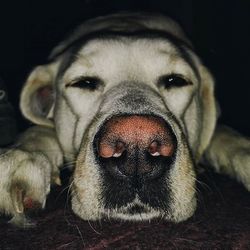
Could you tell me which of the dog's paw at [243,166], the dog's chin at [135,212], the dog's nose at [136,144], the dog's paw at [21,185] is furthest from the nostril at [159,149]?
the dog's paw at [243,166]

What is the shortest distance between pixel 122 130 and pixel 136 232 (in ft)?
1.61

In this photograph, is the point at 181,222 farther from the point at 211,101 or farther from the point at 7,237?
the point at 211,101

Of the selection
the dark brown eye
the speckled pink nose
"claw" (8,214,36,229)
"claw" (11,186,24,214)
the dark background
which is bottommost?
the dark background

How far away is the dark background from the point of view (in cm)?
577

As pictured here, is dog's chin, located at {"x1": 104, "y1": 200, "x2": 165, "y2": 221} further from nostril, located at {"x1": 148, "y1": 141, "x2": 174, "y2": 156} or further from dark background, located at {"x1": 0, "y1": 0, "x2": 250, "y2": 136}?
dark background, located at {"x1": 0, "y1": 0, "x2": 250, "y2": 136}

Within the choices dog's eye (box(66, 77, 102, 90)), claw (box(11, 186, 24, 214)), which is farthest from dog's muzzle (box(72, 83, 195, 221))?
dog's eye (box(66, 77, 102, 90))

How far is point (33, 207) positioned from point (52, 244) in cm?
35

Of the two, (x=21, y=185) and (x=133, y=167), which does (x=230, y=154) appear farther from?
(x=21, y=185)

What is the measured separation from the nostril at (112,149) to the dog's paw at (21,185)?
1.50ft

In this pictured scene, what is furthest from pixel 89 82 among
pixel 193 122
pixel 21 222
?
pixel 21 222

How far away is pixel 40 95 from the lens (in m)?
3.57

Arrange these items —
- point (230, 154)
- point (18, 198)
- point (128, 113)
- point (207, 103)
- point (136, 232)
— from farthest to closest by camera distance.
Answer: point (207, 103) → point (230, 154) → point (128, 113) → point (18, 198) → point (136, 232)

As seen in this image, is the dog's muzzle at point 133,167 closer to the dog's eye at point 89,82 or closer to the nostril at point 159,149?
the nostril at point 159,149

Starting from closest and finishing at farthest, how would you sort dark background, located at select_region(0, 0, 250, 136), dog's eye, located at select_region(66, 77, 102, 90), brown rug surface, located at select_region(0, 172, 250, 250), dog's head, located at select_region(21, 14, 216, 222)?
brown rug surface, located at select_region(0, 172, 250, 250)
dog's head, located at select_region(21, 14, 216, 222)
dog's eye, located at select_region(66, 77, 102, 90)
dark background, located at select_region(0, 0, 250, 136)
